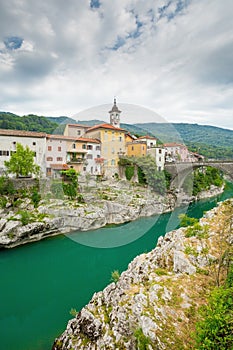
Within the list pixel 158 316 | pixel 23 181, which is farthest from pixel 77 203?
pixel 158 316

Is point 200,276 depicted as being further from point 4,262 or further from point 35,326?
point 4,262

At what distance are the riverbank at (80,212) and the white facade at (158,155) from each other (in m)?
4.26

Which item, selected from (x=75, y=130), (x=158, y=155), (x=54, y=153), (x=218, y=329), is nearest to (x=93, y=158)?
(x=75, y=130)

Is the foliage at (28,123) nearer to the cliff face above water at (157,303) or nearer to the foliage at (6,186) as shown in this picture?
the foliage at (6,186)

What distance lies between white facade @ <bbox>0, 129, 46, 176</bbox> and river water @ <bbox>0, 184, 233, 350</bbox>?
844cm

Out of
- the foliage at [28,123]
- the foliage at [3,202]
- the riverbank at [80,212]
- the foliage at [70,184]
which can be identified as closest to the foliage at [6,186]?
the foliage at [3,202]

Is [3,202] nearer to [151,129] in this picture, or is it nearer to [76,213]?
[76,213]

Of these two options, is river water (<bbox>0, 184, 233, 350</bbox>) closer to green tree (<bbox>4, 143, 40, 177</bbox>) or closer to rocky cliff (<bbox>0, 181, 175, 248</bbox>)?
rocky cliff (<bbox>0, 181, 175, 248</bbox>)

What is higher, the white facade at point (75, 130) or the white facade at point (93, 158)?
the white facade at point (75, 130)

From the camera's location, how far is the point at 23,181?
1780 cm

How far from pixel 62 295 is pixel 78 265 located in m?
3.32

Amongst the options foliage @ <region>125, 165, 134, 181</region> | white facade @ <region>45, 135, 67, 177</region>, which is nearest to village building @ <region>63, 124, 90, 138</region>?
white facade @ <region>45, 135, 67, 177</region>

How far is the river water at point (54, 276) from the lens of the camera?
772cm

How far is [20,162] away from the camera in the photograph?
17.7 m
